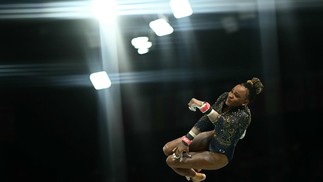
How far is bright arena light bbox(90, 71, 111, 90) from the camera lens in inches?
110

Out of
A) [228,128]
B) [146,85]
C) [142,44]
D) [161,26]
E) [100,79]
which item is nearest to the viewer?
[228,128]

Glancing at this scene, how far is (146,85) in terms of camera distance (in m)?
3.07

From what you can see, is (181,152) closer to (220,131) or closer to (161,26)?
(220,131)

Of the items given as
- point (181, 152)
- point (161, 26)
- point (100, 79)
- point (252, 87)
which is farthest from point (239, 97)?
point (100, 79)

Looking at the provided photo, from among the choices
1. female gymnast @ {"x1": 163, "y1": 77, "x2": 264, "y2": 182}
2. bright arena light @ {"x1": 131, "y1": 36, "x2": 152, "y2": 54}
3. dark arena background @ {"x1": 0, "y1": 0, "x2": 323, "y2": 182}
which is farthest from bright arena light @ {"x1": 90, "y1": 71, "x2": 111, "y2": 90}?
female gymnast @ {"x1": 163, "y1": 77, "x2": 264, "y2": 182}

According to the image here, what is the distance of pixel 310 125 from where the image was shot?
293 cm

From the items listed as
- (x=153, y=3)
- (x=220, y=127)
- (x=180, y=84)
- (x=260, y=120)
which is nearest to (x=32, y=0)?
(x=153, y=3)

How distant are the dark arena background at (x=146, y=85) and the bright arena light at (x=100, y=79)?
0.15m

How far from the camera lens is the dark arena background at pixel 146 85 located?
287 cm

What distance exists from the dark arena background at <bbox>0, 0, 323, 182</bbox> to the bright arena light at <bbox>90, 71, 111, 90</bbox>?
146mm

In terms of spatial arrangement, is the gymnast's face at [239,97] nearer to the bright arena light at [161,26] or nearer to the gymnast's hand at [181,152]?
the gymnast's hand at [181,152]

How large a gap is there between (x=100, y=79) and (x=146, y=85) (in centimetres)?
35

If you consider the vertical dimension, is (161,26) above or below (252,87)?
above

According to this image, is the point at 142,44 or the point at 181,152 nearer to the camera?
Answer: the point at 181,152
